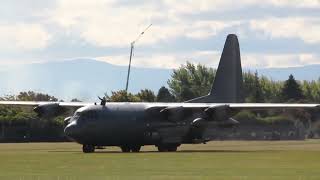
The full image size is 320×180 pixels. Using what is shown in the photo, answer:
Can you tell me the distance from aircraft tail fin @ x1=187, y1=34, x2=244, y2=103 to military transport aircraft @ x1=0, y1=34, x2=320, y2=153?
636 cm

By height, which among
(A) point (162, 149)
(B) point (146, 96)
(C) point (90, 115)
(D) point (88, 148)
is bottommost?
(A) point (162, 149)

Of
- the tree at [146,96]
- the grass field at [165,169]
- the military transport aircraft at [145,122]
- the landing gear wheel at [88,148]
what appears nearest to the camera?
the grass field at [165,169]

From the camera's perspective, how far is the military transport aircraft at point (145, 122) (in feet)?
238

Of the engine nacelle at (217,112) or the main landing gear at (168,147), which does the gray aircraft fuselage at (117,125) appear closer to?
the main landing gear at (168,147)

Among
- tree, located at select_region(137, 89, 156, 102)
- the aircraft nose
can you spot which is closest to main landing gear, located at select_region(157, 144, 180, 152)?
the aircraft nose

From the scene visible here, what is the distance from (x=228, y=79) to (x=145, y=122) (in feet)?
44.9

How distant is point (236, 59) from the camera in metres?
87.6

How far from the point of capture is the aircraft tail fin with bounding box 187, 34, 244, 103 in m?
84.8

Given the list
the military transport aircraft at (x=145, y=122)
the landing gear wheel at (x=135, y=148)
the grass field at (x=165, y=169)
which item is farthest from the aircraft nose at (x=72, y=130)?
the grass field at (x=165, y=169)

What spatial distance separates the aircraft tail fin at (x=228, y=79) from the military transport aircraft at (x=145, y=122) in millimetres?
6361

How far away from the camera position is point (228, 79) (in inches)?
3374

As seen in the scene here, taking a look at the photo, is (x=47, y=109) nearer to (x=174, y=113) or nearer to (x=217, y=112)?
(x=174, y=113)

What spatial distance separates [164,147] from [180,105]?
11.9ft

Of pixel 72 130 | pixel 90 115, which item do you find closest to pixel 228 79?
pixel 90 115
